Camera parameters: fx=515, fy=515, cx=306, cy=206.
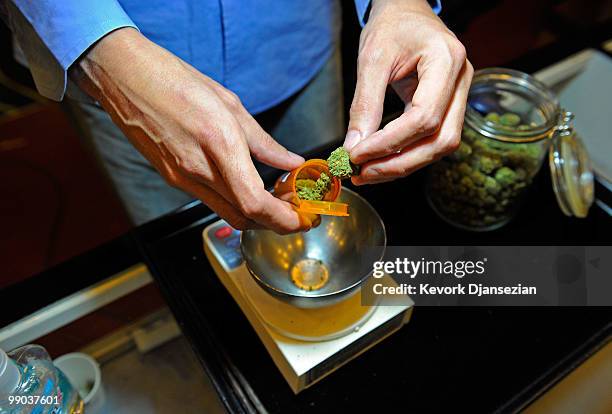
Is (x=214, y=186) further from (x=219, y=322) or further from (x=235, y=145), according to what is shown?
(x=219, y=322)

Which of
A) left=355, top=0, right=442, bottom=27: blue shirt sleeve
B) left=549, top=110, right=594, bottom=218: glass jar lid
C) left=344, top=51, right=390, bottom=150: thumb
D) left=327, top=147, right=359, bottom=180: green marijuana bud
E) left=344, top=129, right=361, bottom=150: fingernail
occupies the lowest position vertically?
left=549, top=110, right=594, bottom=218: glass jar lid

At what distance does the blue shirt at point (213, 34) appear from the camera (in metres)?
0.62

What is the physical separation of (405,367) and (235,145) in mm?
403

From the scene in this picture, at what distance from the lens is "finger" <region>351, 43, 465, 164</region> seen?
0.61 metres

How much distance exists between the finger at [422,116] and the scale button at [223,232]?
26 centimetres

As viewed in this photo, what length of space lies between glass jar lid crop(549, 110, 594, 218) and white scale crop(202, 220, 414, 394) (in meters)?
0.33

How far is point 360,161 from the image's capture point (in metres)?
0.64

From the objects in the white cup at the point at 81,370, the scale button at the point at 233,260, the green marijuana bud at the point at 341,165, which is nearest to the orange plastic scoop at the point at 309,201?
the green marijuana bud at the point at 341,165

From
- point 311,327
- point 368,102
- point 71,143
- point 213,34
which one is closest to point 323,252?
point 311,327

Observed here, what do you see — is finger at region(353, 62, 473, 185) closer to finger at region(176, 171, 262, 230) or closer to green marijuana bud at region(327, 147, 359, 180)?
green marijuana bud at region(327, 147, 359, 180)

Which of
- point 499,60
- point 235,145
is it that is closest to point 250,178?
point 235,145

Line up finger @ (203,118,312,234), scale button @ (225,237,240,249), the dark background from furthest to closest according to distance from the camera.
Result: the dark background < scale button @ (225,237,240,249) < finger @ (203,118,312,234)

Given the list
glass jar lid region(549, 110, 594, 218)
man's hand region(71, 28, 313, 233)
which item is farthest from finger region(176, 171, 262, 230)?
glass jar lid region(549, 110, 594, 218)

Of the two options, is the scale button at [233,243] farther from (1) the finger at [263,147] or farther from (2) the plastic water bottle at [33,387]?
(2) the plastic water bottle at [33,387]
